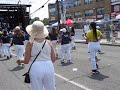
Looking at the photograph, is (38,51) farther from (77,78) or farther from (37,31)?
(77,78)

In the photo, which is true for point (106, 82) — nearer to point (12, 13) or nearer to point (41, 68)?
point (41, 68)

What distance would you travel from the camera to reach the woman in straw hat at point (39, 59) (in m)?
4.93

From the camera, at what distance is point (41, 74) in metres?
4.91

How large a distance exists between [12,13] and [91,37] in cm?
1382

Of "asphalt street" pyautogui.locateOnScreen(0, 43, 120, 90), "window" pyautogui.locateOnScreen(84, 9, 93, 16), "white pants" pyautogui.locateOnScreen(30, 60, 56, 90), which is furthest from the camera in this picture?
"window" pyautogui.locateOnScreen(84, 9, 93, 16)

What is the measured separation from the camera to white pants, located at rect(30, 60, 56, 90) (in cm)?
491

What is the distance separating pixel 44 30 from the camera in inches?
199

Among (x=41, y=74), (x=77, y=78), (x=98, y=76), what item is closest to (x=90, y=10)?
(x=98, y=76)

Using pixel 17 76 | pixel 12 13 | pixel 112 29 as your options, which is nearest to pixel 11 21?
pixel 12 13

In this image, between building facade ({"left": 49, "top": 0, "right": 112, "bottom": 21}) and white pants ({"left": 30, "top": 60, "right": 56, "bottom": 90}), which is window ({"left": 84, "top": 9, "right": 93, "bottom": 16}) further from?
white pants ({"left": 30, "top": 60, "right": 56, "bottom": 90})

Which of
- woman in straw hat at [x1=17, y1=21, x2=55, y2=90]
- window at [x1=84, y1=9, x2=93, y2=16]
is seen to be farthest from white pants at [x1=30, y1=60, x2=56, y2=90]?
window at [x1=84, y1=9, x2=93, y2=16]

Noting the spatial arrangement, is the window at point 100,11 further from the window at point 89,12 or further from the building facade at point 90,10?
the window at point 89,12

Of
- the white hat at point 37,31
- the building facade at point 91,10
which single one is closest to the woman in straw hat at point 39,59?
the white hat at point 37,31

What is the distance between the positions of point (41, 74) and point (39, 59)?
26cm
